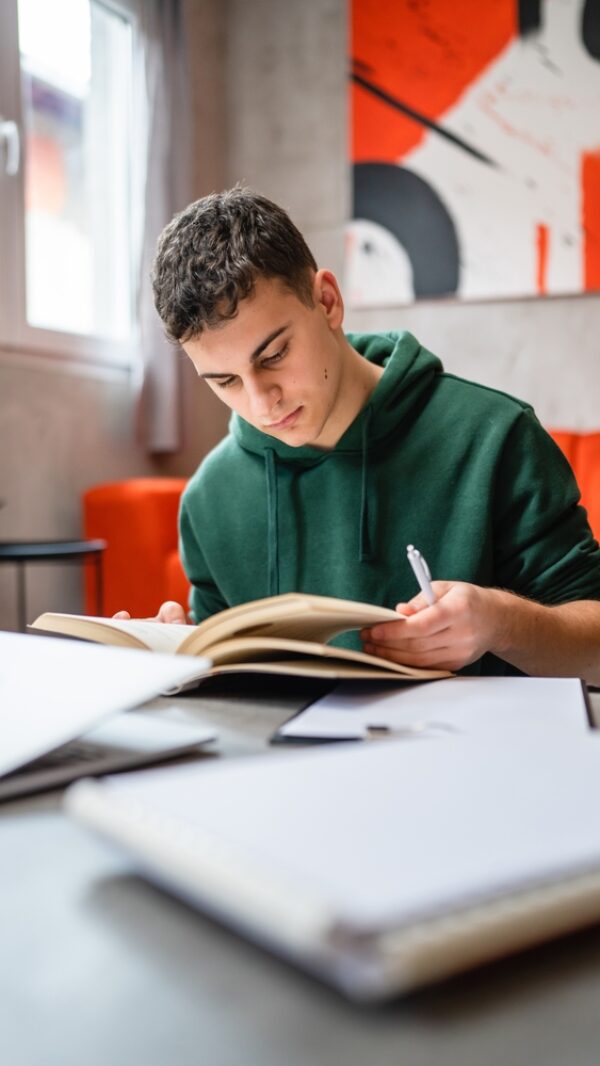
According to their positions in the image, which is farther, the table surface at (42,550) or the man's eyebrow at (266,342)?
the table surface at (42,550)

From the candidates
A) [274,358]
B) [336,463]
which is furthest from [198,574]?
[274,358]

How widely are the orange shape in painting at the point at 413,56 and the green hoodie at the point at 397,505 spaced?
218 cm

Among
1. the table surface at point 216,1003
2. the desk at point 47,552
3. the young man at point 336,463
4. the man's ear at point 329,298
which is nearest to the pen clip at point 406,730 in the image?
the table surface at point 216,1003

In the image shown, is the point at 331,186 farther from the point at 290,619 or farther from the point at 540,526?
the point at 290,619

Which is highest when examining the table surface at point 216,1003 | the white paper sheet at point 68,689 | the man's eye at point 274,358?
the man's eye at point 274,358

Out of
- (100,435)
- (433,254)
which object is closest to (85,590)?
(100,435)

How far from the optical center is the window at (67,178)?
2791mm

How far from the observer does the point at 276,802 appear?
14.3 inches

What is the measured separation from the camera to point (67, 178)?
10.2 ft

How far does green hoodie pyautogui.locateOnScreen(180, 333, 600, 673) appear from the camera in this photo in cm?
120

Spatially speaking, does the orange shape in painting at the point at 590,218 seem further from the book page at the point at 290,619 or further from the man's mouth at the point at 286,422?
the book page at the point at 290,619

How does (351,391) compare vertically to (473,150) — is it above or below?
below

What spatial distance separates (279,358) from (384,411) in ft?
0.58

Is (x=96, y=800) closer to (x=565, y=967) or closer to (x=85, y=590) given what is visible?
(x=565, y=967)
